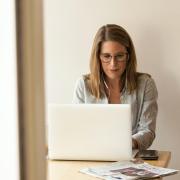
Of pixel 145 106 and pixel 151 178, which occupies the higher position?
pixel 145 106

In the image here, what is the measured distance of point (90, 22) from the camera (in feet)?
7.92

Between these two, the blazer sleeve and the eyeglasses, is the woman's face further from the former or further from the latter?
the blazer sleeve

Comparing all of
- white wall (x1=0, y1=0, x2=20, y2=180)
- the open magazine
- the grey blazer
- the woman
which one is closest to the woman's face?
the woman

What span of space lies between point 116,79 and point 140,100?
0.62 feet

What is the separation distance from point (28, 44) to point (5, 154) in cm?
13

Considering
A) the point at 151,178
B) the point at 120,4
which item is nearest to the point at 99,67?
the point at 120,4

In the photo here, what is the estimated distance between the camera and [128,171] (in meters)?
1.42

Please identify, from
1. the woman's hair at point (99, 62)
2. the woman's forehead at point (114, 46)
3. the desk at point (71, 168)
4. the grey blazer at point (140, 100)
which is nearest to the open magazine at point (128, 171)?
the desk at point (71, 168)

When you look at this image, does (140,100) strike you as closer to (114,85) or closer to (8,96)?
(114,85)

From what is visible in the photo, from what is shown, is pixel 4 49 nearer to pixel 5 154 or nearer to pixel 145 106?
pixel 5 154

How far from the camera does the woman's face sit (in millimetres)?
2219

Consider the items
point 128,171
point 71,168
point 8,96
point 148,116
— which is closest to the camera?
point 8,96

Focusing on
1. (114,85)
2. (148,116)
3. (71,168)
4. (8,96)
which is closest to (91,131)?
(71,168)

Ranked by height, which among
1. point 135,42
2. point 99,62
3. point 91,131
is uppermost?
point 135,42
